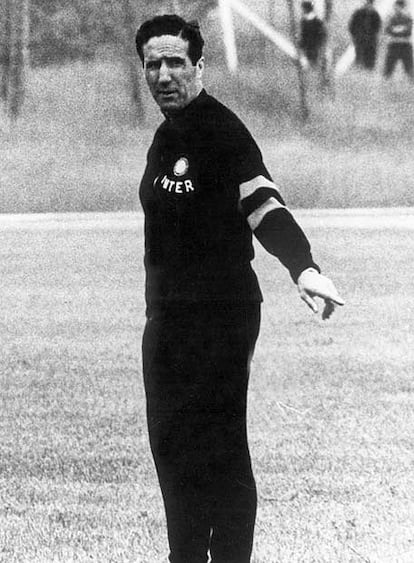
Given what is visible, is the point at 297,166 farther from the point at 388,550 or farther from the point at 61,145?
the point at 388,550

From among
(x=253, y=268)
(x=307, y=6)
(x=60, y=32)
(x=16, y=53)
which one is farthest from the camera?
(x=16, y=53)

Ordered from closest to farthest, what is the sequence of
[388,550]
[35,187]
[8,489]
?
[388,550] → [8,489] → [35,187]

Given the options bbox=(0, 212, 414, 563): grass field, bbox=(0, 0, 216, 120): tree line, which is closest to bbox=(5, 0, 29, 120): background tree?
bbox=(0, 0, 216, 120): tree line

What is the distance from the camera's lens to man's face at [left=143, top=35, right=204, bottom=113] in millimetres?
2229

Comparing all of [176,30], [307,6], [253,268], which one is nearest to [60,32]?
[307,6]

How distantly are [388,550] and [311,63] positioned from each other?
2.82 m

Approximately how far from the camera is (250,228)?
2232 millimetres

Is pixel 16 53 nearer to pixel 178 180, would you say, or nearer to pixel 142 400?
pixel 142 400

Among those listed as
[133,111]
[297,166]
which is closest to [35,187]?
[133,111]

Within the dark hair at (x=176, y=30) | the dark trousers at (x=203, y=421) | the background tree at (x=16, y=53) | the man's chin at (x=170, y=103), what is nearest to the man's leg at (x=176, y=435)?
the dark trousers at (x=203, y=421)

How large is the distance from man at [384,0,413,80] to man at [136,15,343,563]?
2793 millimetres

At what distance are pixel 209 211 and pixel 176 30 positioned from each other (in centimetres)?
→ 39

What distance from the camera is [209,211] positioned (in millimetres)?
2203

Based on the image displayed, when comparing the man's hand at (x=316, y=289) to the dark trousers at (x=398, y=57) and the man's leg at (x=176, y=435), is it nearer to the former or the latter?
the man's leg at (x=176, y=435)
